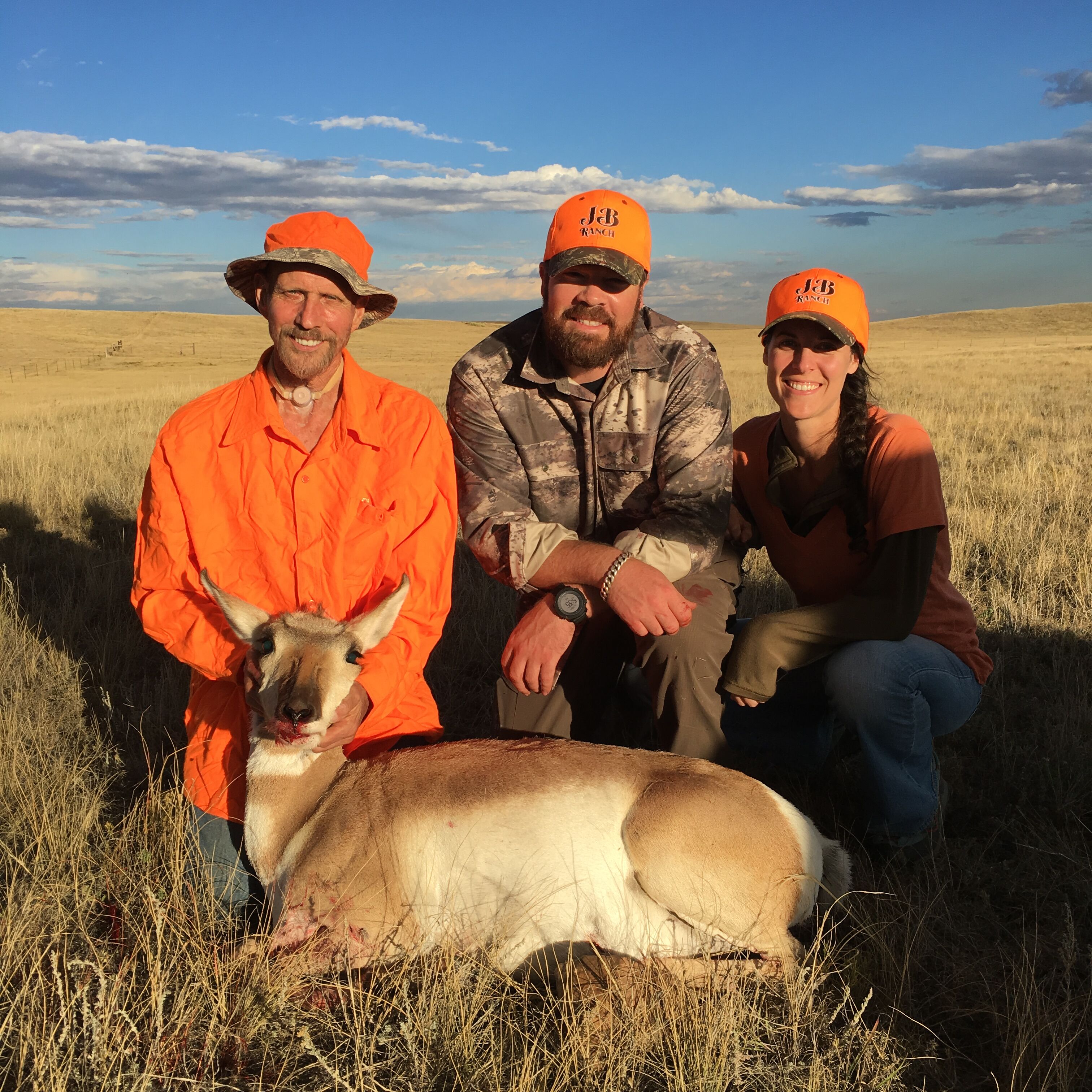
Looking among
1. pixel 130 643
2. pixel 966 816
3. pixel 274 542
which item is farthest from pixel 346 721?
pixel 130 643

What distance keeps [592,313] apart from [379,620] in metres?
2.08

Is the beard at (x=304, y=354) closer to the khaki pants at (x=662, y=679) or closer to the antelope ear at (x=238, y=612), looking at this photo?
the antelope ear at (x=238, y=612)

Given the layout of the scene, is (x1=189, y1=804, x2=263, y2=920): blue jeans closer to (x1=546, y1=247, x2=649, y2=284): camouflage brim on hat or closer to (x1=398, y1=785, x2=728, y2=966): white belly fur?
(x1=398, y1=785, x2=728, y2=966): white belly fur

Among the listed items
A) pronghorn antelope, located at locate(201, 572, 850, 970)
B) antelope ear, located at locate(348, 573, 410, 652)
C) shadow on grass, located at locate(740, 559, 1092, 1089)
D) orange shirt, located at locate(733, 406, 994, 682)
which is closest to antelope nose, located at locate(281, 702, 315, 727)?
pronghorn antelope, located at locate(201, 572, 850, 970)

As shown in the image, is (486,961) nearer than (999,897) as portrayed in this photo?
Yes

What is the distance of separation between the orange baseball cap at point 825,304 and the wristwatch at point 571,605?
1.61 metres

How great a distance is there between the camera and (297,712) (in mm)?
3354

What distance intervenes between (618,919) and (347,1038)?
41.4 inches

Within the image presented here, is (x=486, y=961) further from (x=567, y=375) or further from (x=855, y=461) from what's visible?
(x=567, y=375)

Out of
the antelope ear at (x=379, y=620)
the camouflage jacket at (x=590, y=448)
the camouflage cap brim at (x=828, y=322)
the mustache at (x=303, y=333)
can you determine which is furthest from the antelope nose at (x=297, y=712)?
the camouflage cap brim at (x=828, y=322)

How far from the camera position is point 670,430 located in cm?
491

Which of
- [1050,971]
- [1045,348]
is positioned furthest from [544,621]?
[1045,348]

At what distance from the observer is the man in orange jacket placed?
13.4 ft

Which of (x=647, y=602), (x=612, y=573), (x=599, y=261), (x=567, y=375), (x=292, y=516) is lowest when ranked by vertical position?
(x=647, y=602)
